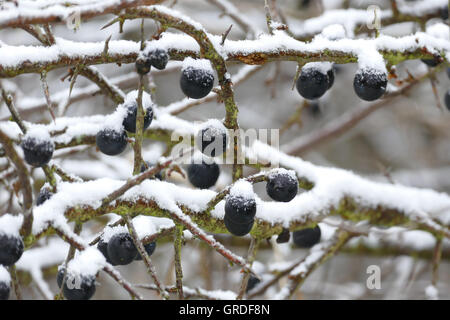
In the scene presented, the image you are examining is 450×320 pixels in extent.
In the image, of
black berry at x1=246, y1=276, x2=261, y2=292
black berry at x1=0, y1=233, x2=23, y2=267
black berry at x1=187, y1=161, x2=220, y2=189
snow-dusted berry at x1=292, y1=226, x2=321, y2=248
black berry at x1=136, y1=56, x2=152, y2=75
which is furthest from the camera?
black berry at x1=246, y1=276, x2=261, y2=292

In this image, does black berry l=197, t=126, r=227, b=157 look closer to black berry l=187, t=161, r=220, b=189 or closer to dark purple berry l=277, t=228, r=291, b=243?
black berry l=187, t=161, r=220, b=189

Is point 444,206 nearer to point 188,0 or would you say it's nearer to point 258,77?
point 188,0

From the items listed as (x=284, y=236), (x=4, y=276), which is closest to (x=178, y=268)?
(x=4, y=276)

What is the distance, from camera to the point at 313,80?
6.36 ft

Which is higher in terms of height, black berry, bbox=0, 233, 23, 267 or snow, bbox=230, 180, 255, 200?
snow, bbox=230, 180, 255, 200

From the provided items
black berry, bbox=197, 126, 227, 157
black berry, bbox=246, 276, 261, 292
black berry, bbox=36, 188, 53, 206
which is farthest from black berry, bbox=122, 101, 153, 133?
black berry, bbox=246, 276, 261, 292

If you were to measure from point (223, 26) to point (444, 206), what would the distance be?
255 centimetres

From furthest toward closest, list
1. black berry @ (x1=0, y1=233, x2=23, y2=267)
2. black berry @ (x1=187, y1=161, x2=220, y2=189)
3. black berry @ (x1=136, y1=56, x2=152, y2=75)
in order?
black berry @ (x1=187, y1=161, x2=220, y2=189) < black berry @ (x1=136, y1=56, x2=152, y2=75) < black berry @ (x1=0, y1=233, x2=23, y2=267)

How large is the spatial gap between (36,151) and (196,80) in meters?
0.46

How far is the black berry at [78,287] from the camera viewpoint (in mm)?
1387

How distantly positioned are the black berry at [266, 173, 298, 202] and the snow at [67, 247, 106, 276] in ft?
1.54

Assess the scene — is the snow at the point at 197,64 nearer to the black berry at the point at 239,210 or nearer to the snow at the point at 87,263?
the black berry at the point at 239,210

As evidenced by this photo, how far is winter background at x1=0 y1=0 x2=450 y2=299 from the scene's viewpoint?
8.23 ft

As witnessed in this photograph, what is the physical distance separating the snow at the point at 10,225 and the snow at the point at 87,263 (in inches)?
5.7
